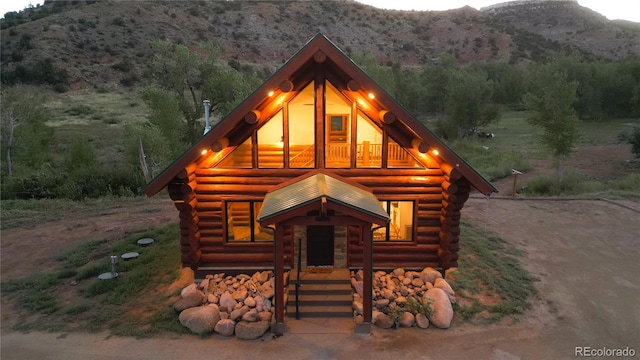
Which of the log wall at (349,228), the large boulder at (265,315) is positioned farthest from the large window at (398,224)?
the large boulder at (265,315)

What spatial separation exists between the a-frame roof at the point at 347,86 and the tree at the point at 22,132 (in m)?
22.4

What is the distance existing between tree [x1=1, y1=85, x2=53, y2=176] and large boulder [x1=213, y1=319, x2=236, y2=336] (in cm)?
2482

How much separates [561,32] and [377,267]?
107011 mm

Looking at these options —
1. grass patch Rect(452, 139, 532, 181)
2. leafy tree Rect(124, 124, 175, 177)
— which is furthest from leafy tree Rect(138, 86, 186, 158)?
grass patch Rect(452, 139, 532, 181)

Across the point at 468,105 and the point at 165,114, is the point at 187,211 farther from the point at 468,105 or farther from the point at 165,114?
the point at 468,105

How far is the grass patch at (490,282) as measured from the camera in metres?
11.5

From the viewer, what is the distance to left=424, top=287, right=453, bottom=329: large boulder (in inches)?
421

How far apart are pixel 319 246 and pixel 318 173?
237 centimetres

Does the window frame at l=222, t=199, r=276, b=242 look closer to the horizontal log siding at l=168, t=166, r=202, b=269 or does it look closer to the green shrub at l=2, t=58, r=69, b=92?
the horizontal log siding at l=168, t=166, r=202, b=269

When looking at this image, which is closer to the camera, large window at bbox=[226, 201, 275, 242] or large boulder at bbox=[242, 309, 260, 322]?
large boulder at bbox=[242, 309, 260, 322]

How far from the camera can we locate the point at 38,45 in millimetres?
54281

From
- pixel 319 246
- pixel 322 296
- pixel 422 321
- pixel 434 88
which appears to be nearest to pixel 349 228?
pixel 319 246

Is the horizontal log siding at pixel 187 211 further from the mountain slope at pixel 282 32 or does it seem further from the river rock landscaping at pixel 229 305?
the mountain slope at pixel 282 32
